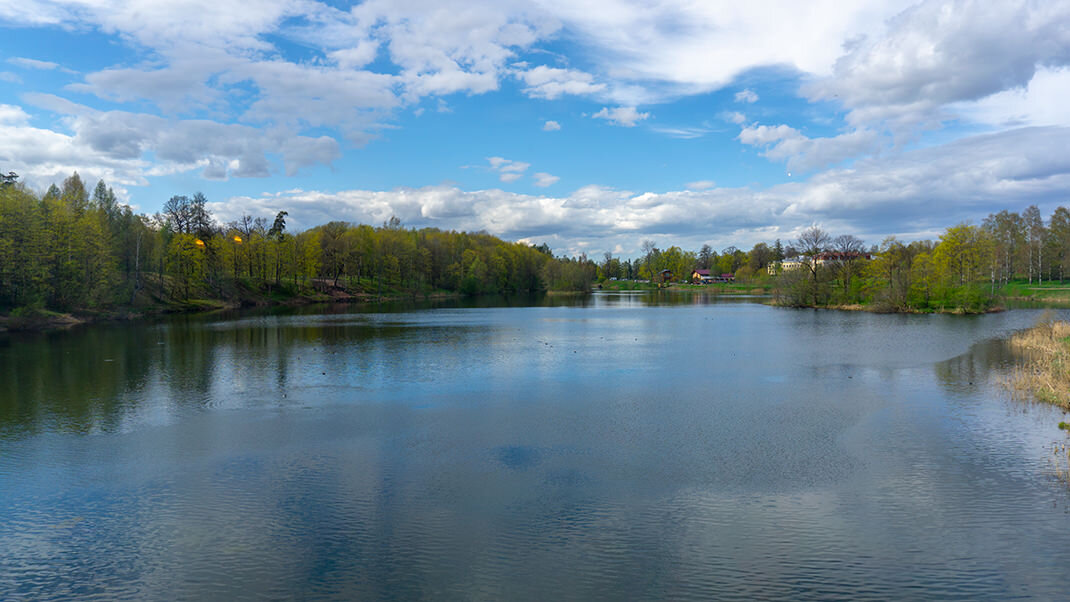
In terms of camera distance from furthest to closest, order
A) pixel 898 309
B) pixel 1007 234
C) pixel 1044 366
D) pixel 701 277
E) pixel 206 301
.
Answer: pixel 701 277 → pixel 1007 234 → pixel 206 301 → pixel 898 309 → pixel 1044 366

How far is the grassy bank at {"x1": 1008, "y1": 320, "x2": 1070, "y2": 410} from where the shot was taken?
1947 cm

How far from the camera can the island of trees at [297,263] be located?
160 feet

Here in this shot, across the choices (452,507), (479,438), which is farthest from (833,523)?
(479,438)

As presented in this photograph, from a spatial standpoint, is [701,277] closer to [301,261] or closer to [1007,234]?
[1007,234]

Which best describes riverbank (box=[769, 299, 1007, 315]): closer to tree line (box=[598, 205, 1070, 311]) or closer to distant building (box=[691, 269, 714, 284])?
tree line (box=[598, 205, 1070, 311])

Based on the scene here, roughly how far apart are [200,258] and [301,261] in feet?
60.6

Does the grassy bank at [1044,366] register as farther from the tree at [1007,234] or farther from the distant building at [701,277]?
the distant building at [701,277]

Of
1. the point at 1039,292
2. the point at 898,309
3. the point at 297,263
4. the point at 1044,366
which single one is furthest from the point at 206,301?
the point at 1039,292

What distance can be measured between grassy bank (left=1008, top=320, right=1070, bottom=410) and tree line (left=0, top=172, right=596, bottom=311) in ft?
193

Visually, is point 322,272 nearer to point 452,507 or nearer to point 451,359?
point 451,359

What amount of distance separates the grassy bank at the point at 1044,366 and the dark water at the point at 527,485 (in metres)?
1.13

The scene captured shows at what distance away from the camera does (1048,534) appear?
9.89 m

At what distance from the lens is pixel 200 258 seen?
69.8 metres

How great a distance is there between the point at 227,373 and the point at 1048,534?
26.6m
